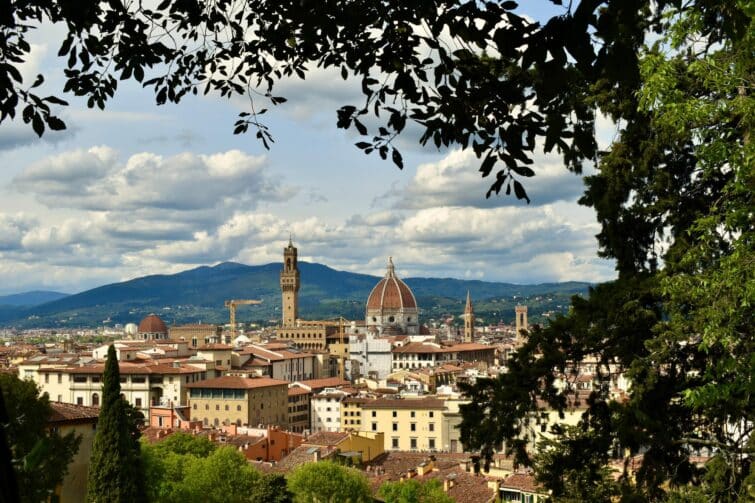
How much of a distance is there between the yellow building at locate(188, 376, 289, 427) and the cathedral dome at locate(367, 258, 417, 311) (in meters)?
56.8

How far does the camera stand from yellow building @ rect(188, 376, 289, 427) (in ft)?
215

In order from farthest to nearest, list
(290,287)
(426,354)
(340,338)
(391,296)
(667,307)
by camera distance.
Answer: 1. (290,287)
2. (391,296)
3. (340,338)
4. (426,354)
5. (667,307)

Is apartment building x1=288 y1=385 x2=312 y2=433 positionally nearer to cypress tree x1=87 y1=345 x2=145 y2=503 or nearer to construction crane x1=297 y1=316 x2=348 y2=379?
construction crane x1=297 y1=316 x2=348 y2=379

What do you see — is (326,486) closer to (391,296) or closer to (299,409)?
(299,409)

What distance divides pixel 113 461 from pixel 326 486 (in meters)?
12.2

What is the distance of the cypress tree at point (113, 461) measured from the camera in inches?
907

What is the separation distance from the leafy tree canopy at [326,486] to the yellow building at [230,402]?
31114mm

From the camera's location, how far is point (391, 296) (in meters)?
124

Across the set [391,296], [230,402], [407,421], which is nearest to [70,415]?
[230,402]

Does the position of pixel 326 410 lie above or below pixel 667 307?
below

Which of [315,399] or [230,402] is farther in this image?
[315,399]

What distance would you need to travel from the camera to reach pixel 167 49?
532cm

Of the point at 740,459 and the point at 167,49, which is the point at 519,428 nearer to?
the point at 740,459

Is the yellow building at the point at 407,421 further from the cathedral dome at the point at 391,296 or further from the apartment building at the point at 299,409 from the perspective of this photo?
the cathedral dome at the point at 391,296
